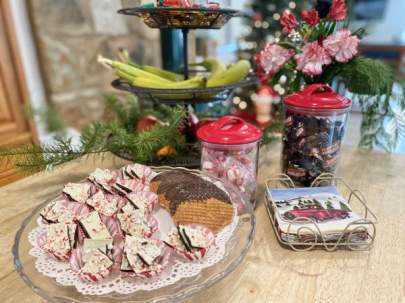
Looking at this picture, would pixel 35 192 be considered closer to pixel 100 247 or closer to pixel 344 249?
pixel 100 247

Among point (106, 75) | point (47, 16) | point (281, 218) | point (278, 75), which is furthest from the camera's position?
point (106, 75)

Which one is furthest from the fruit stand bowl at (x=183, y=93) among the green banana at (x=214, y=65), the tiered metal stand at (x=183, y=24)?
the green banana at (x=214, y=65)

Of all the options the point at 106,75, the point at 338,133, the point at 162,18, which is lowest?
the point at 106,75

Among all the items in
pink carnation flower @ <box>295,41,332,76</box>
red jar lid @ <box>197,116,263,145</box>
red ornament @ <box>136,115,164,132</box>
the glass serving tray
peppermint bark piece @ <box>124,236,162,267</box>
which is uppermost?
pink carnation flower @ <box>295,41,332,76</box>

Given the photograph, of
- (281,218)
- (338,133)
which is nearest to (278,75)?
(338,133)

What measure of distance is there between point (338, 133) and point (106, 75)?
6.55ft

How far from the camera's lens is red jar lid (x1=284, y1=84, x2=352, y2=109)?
0.56 m

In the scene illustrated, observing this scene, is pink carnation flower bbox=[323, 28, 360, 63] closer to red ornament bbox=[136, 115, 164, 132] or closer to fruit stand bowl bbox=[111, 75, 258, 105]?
fruit stand bowl bbox=[111, 75, 258, 105]

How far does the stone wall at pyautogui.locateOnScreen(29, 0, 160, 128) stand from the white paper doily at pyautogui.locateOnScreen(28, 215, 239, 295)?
1.83 m

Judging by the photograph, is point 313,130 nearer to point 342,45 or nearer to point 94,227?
point 342,45

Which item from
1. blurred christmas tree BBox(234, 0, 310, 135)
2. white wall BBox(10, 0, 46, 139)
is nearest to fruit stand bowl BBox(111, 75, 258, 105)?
white wall BBox(10, 0, 46, 139)

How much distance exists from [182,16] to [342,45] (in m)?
0.32

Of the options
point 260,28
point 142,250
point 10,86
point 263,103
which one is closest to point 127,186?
point 142,250

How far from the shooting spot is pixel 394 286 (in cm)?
41
